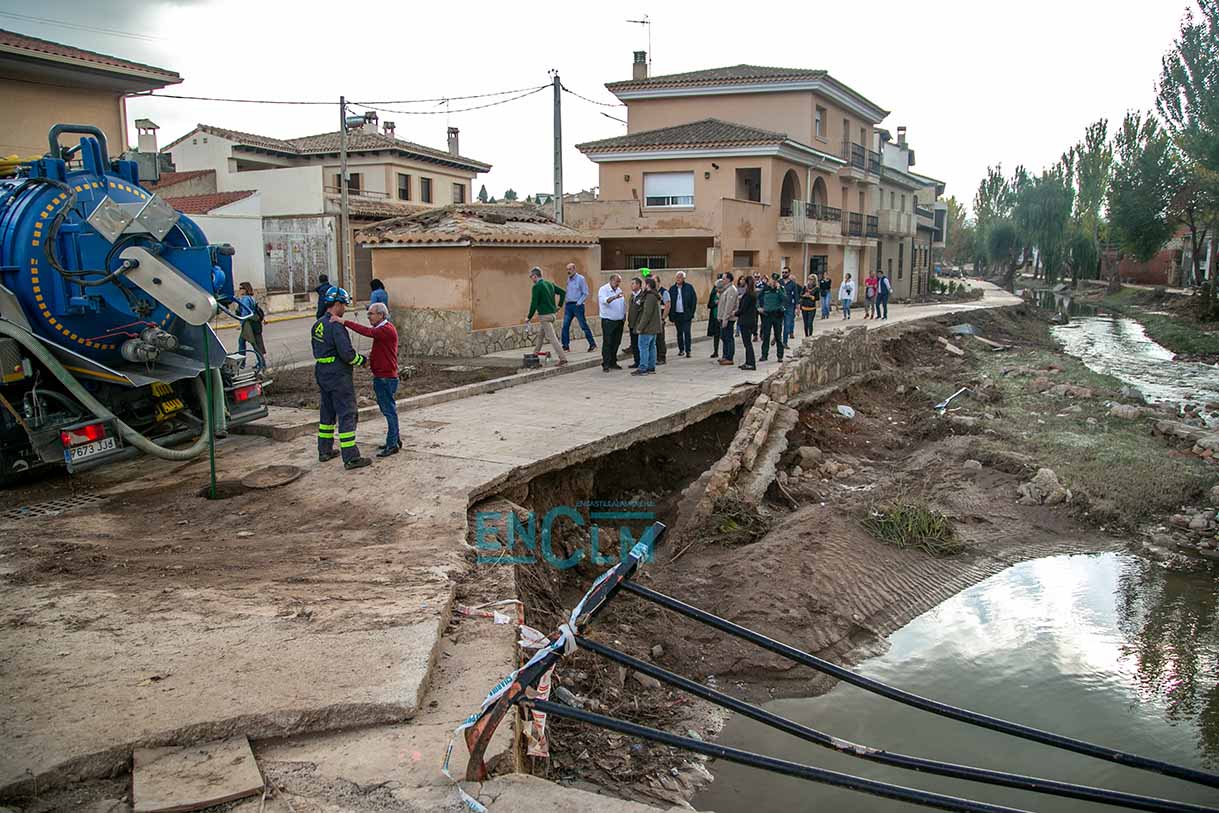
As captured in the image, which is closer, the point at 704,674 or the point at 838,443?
the point at 704,674

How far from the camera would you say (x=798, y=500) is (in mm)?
10773

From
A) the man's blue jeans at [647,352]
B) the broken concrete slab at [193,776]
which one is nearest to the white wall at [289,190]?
the man's blue jeans at [647,352]

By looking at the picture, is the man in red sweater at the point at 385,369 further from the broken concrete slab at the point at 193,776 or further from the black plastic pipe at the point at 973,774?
the black plastic pipe at the point at 973,774

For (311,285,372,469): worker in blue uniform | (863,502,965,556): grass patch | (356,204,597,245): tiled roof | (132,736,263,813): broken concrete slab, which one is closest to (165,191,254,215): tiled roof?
(356,204,597,245): tiled roof

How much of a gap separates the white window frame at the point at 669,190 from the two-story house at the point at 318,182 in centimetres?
852

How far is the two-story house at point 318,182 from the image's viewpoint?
33.2m

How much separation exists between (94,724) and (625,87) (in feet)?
111

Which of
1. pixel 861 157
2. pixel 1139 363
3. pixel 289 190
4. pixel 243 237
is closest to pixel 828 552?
pixel 1139 363

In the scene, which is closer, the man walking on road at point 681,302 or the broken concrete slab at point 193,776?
the broken concrete slab at point 193,776

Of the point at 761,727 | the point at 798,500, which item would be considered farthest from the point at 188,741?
the point at 798,500

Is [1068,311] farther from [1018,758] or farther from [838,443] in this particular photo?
[1018,758]

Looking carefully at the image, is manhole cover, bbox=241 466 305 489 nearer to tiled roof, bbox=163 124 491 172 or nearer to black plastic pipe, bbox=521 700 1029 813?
black plastic pipe, bbox=521 700 1029 813

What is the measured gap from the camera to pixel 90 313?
26.9 feet

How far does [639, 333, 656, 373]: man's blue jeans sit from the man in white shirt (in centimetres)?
41
